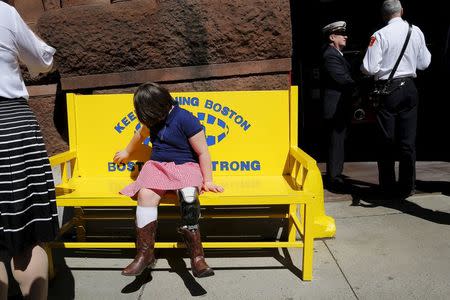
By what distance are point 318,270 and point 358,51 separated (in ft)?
18.7

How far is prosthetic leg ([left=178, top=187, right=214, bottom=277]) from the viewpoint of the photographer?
2697 millimetres

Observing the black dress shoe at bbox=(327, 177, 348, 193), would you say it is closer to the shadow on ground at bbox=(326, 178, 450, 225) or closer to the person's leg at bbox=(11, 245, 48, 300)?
the shadow on ground at bbox=(326, 178, 450, 225)

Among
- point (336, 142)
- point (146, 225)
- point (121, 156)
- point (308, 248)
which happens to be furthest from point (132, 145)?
point (336, 142)

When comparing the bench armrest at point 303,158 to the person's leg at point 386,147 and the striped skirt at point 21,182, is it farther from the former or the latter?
the striped skirt at point 21,182

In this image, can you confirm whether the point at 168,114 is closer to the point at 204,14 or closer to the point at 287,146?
the point at 287,146

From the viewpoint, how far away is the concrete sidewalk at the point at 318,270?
277 centimetres

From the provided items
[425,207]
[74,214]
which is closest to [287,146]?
[425,207]

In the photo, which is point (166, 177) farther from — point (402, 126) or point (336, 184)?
point (336, 184)

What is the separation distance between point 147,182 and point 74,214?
4.47 ft

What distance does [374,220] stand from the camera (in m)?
3.94

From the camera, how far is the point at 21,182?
2.12 metres

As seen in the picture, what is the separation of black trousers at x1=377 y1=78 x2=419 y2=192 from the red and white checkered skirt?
7.37 ft

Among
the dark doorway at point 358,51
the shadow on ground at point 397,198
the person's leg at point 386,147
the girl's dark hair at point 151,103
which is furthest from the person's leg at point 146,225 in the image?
the dark doorway at point 358,51

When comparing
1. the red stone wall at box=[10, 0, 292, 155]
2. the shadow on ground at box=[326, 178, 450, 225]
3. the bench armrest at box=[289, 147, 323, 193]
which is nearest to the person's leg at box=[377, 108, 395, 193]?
the shadow on ground at box=[326, 178, 450, 225]
